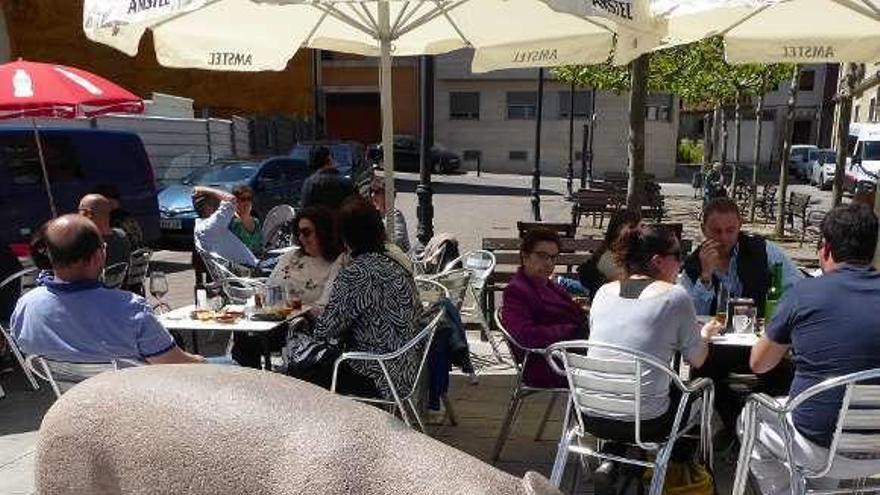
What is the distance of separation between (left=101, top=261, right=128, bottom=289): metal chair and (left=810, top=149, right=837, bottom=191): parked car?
29805mm

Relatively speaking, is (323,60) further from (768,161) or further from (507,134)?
(768,161)

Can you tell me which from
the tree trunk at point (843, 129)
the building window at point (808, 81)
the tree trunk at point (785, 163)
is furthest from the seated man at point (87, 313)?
the building window at point (808, 81)

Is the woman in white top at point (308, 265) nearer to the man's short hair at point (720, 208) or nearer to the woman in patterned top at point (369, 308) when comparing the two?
the woman in patterned top at point (369, 308)

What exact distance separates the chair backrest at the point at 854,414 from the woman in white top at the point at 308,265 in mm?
2981

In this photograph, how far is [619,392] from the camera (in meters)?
3.57

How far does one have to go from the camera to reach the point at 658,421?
366 centimetres

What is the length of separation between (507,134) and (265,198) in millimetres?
26336

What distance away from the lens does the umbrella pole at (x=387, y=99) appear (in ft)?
19.7

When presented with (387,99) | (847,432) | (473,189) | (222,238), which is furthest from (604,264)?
(473,189)

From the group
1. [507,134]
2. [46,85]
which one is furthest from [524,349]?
[507,134]

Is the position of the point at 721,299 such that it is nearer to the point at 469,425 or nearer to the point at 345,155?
the point at 469,425

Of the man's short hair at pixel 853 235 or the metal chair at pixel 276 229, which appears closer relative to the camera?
the man's short hair at pixel 853 235

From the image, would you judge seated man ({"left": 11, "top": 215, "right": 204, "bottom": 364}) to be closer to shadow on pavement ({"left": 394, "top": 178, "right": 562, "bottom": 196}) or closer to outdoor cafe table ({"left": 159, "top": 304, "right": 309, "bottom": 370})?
outdoor cafe table ({"left": 159, "top": 304, "right": 309, "bottom": 370})

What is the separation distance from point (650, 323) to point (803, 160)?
36975 mm
